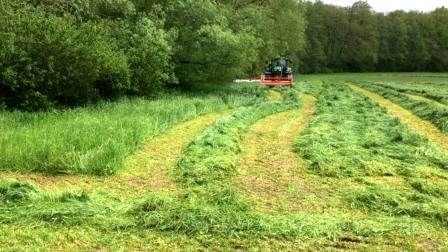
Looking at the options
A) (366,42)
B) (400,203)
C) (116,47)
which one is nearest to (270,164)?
(400,203)

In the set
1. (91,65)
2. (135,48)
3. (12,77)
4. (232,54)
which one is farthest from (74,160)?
(232,54)

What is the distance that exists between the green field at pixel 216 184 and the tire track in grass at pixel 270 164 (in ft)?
0.11

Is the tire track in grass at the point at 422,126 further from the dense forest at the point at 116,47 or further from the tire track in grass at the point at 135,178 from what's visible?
the dense forest at the point at 116,47

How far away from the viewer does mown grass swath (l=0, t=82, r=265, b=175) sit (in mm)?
8938

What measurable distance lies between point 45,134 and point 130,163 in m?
2.29

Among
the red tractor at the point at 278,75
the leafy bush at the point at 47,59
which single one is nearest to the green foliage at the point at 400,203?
the leafy bush at the point at 47,59

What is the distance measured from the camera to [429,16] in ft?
292

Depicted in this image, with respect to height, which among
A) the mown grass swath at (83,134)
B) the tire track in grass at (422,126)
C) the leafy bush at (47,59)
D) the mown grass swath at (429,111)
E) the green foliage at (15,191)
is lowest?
the tire track in grass at (422,126)

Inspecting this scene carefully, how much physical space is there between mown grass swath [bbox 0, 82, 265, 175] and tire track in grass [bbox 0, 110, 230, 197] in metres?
0.26

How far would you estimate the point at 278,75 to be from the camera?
35.2m

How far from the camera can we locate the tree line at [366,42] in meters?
83.5

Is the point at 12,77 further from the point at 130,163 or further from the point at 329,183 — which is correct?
the point at 329,183

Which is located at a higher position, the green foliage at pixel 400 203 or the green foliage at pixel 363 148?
the green foliage at pixel 363 148

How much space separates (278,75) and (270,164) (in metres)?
25.9
